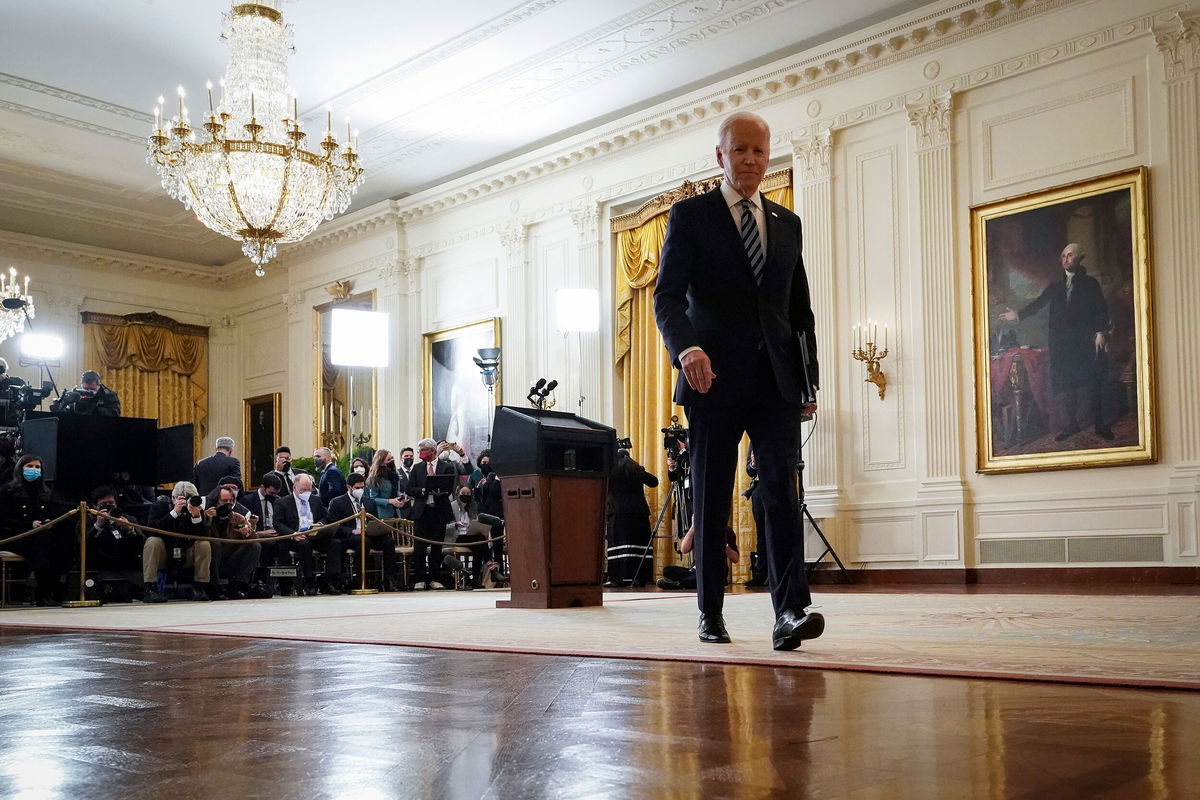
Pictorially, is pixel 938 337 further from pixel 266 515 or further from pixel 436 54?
pixel 266 515

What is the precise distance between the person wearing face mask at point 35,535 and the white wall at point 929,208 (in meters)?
5.17

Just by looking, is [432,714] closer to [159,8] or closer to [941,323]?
[941,323]

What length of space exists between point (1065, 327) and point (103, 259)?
13.1 metres

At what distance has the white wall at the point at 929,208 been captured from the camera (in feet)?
26.0

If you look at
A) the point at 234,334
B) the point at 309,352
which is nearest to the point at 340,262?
the point at 309,352

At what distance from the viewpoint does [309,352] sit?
50.3 ft

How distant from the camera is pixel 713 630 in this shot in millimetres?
3166

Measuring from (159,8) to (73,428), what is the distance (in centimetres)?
358

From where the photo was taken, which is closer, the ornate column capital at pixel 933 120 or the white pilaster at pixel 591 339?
the ornate column capital at pixel 933 120

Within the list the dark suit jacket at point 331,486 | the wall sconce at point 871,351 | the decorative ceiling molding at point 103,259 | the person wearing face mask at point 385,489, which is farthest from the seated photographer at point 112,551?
the decorative ceiling molding at point 103,259

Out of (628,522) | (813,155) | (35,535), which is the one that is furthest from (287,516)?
(813,155)

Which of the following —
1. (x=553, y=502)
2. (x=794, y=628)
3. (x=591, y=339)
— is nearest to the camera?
(x=794, y=628)

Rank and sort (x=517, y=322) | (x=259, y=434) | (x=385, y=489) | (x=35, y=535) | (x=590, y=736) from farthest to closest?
(x=259, y=434)
(x=517, y=322)
(x=385, y=489)
(x=35, y=535)
(x=590, y=736)

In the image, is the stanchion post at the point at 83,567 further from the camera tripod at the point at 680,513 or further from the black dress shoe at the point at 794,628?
the black dress shoe at the point at 794,628
